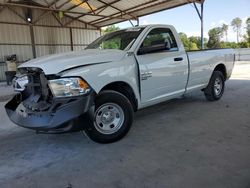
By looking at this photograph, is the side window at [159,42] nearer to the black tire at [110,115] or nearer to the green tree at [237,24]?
the black tire at [110,115]

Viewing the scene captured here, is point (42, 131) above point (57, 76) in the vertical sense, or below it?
below

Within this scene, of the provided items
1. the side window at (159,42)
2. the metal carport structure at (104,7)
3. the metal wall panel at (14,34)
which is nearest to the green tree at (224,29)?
the metal carport structure at (104,7)

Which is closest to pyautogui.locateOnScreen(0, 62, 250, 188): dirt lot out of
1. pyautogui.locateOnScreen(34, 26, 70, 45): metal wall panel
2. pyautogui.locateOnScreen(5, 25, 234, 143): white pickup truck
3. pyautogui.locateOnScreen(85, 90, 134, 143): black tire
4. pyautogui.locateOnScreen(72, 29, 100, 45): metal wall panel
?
pyautogui.locateOnScreen(85, 90, 134, 143): black tire

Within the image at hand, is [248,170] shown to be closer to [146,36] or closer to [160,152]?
[160,152]

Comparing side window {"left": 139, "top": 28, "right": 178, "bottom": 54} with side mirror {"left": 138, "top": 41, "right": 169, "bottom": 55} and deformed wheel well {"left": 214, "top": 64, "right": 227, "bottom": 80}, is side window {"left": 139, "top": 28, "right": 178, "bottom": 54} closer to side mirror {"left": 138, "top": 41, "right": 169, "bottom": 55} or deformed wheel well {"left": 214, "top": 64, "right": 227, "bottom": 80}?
side mirror {"left": 138, "top": 41, "right": 169, "bottom": 55}

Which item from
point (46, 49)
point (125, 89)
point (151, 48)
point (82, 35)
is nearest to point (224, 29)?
point (82, 35)

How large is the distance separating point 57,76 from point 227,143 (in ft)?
8.15

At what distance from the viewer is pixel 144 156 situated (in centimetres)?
298

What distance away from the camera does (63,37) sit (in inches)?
763

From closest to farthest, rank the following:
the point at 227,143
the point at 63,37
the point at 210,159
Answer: the point at 210,159
the point at 227,143
the point at 63,37

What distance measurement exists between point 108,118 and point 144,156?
80 cm

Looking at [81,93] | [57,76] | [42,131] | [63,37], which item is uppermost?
[63,37]

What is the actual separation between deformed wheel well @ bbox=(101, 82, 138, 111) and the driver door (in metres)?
0.18

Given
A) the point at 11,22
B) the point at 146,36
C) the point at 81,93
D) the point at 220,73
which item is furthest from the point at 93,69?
the point at 11,22
